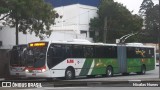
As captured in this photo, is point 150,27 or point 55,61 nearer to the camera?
point 55,61

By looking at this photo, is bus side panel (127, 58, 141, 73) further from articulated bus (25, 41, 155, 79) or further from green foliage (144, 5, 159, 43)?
green foliage (144, 5, 159, 43)

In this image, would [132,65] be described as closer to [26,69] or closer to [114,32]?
[26,69]

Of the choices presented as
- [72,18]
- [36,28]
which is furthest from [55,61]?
[72,18]

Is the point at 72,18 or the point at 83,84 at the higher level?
the point at 72,18

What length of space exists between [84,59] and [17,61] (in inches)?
213

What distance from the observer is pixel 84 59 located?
34.1 metres

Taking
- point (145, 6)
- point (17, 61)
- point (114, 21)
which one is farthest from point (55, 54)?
point (145, 6)

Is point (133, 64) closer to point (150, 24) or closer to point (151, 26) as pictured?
point (151, 26)

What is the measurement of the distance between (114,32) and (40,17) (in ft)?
133

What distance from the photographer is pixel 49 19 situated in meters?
39.4

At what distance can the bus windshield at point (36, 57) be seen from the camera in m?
30.2

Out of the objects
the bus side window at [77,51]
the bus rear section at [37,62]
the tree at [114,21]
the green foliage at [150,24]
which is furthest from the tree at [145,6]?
the bus rear section at [37,62]

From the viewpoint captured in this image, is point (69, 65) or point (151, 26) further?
point (151, 26)

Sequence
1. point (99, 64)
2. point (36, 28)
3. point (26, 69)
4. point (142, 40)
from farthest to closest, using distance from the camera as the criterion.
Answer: point (142, 40) < point (36, 28) < point (99, 64) < point (26, 69)
